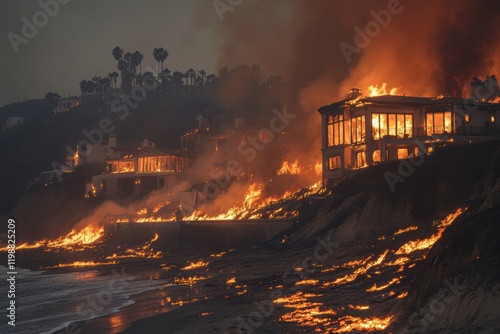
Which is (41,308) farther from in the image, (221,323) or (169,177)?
(169,177)

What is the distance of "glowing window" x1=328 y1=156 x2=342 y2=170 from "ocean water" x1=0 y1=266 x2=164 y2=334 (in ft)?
84.4

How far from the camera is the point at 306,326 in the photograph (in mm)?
22344

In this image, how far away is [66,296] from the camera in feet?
131

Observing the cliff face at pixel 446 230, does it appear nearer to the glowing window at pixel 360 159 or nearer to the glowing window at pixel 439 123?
the glowing window at pixel 360 159

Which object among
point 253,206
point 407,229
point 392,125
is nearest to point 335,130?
point 392,125

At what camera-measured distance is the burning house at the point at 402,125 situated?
62.7 meters

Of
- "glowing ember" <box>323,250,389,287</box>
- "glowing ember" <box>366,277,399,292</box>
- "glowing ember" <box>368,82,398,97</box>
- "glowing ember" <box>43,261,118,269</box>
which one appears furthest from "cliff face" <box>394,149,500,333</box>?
"glowing ember" <box>368,82,398,97</box>

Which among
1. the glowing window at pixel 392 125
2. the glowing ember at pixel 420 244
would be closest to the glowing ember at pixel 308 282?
the glowing ember at pixel 420 244

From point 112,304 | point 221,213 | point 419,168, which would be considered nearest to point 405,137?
point 419,168

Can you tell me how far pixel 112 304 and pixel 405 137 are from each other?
3829 centimetres

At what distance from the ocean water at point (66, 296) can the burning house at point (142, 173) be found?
51.5m

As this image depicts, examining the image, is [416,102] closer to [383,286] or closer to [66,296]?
[66,296]

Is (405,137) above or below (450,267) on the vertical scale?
above

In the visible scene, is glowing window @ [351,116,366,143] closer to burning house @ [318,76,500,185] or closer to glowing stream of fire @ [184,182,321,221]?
burning house @ [318,76,500,185]
